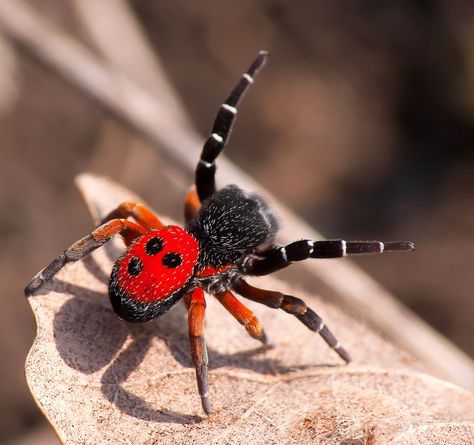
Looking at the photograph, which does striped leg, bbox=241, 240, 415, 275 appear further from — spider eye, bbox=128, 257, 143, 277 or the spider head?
spider eye, bbox=128, 257, 143, 277

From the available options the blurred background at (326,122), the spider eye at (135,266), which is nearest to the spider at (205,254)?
the spider eye at (135,266)

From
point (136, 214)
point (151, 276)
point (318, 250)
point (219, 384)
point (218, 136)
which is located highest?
point (218, 136)

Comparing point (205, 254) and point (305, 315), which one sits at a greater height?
point (205, 254)

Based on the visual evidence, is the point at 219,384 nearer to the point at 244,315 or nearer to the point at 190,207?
the point at 244,315

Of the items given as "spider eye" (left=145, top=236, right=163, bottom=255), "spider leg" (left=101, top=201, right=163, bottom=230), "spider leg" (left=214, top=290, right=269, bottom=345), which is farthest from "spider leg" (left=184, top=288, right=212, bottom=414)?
"spider leg" (left=101, top=201, right=163, bottom=230)

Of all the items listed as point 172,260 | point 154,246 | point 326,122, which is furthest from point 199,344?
point 326,122

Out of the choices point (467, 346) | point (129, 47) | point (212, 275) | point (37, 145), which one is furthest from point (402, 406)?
point (37, 145)

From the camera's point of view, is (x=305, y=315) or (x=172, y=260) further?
(x=305, y=315)

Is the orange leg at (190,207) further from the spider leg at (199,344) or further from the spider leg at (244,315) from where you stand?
the spider leg at (199,344)
